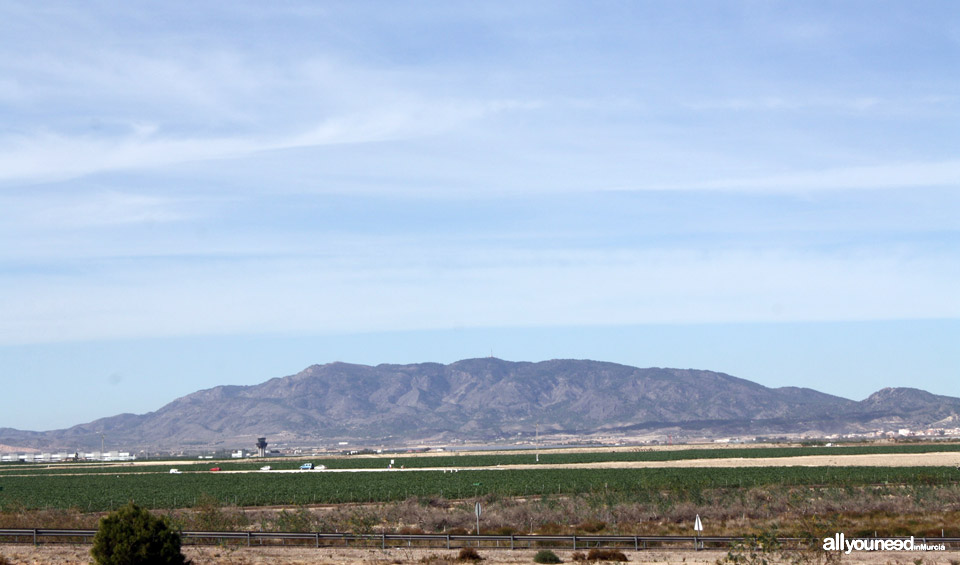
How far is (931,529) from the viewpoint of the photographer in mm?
43500

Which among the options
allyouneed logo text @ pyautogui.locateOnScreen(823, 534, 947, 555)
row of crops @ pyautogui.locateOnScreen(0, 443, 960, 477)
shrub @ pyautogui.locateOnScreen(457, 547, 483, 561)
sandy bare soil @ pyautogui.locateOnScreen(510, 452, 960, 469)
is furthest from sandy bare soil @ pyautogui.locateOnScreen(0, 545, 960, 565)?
row of crops @ pyautogui.locateOnScreen(0, 443, 960, 477)

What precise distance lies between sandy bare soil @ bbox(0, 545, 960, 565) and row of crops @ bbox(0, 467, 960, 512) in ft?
60.5

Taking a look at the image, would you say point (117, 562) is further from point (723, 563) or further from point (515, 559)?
point (723, 563)

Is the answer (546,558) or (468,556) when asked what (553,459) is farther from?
(546,558)

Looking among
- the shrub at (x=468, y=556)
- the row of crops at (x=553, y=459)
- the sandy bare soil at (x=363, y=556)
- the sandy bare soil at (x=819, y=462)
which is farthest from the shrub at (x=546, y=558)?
the row of crops at (x=553, y=459)

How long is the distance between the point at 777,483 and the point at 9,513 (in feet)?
173

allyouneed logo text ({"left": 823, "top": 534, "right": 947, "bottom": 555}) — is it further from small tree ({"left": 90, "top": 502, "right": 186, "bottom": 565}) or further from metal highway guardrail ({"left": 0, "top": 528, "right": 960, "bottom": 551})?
small tree ({"left": 90, "top": 502, "right": 186, "bottom": 565})

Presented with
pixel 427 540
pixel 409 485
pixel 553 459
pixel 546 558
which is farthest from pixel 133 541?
pixel 553 459

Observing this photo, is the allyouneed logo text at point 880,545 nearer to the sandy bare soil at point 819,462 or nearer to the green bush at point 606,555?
the green bush at point 606,555

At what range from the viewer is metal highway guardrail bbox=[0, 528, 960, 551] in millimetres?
40375

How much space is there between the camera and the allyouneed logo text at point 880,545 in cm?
3804

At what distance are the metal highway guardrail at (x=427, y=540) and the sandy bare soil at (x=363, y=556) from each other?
912mm

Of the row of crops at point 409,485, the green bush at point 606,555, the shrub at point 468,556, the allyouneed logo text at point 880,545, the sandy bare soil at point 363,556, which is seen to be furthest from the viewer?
the row of crops at point 409,485

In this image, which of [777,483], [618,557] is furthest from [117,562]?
→ [777,483]
